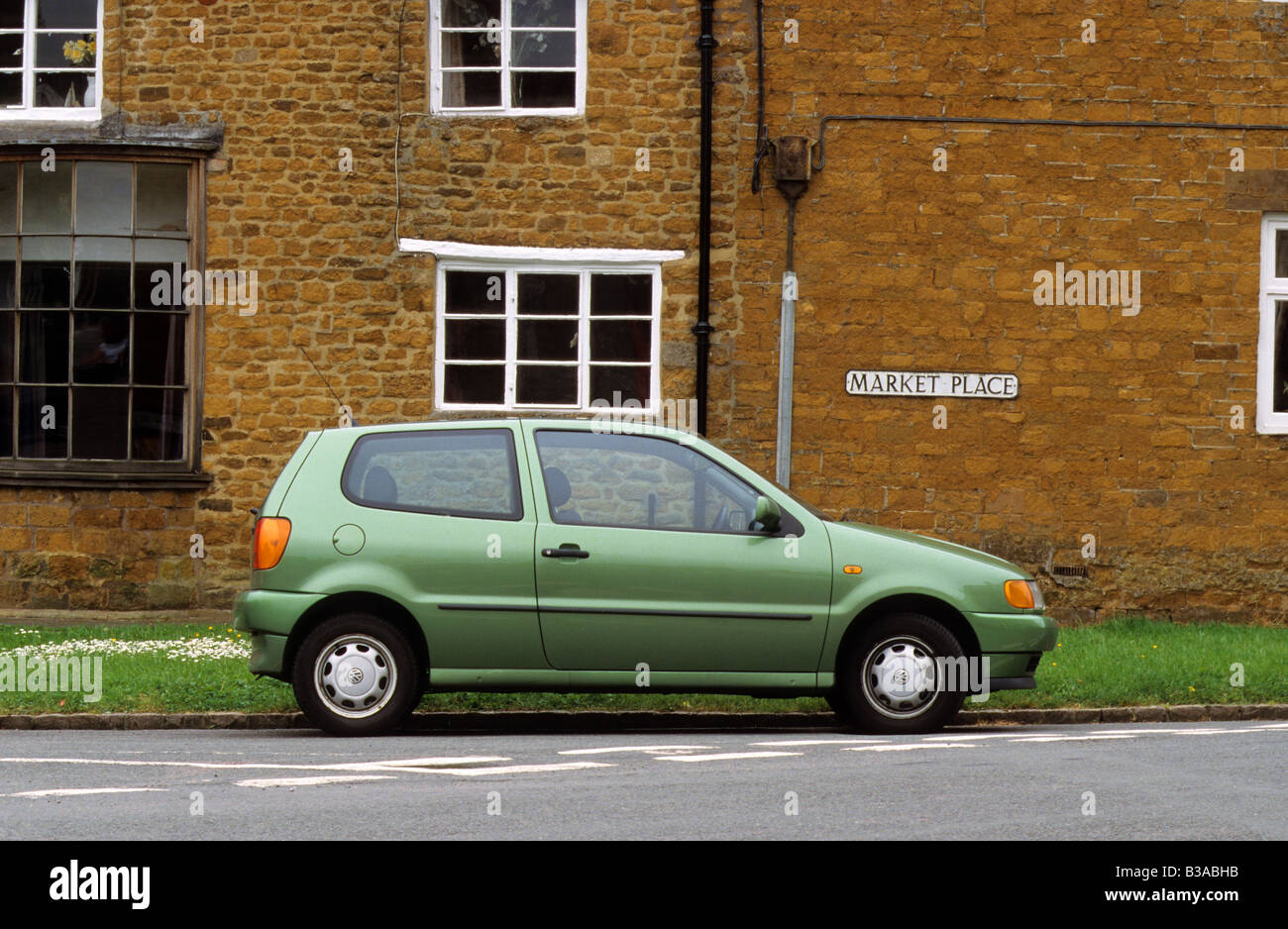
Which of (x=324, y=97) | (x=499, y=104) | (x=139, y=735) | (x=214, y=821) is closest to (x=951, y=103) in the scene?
(x=499, y=104)

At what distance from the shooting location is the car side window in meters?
10.3

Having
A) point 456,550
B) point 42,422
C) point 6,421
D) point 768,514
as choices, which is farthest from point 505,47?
point 768,514

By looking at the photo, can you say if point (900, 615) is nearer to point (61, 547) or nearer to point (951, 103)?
point (951, 103)

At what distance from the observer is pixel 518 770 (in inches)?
343

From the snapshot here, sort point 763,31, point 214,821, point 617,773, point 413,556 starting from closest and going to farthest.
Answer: point 214,821, point 617,773, point 413,556, point 763,31

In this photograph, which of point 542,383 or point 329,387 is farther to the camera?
point 542,383

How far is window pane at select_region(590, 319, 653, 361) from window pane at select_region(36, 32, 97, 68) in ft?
17.6

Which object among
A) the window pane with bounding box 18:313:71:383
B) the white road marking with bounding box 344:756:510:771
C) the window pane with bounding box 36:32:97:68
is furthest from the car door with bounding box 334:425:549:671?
the window pane with bounding box 36:32:97:68

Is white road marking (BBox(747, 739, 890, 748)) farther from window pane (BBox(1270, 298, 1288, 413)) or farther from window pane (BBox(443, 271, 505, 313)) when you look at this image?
window pane (BBox(1270, 298, 1288, 413))

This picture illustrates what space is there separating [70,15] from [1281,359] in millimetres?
11809

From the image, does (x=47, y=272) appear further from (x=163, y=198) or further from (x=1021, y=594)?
(x=1021, y=594)

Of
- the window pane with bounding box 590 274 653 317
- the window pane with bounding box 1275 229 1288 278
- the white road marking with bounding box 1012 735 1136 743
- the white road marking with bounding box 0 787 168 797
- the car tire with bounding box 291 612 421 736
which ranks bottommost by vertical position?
the white road marking with bounding box 1012 735 1136 743

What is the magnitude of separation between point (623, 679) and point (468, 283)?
7.63m

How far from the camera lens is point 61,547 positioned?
16.9m
